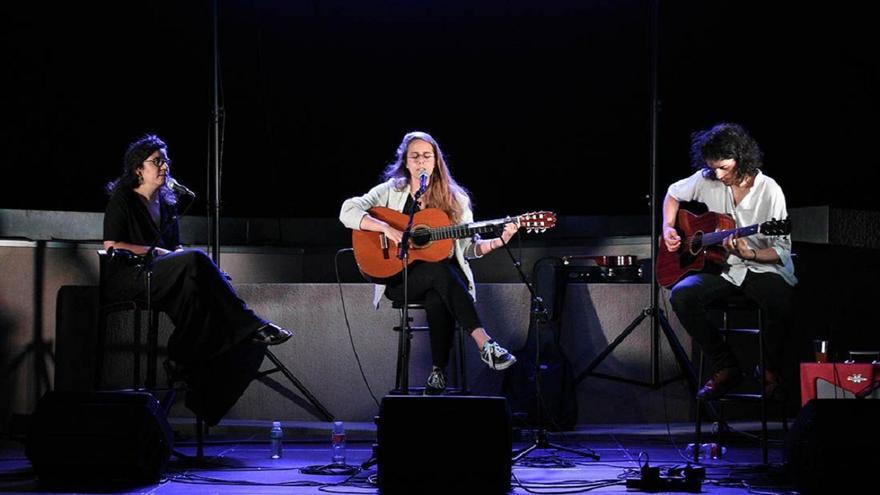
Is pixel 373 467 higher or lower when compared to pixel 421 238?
lower

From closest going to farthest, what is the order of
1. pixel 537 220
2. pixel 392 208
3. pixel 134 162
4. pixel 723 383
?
pixel 723 383, pixel 537 220, pixel 134 162, pixel 392 208

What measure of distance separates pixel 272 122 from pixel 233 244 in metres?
0.98

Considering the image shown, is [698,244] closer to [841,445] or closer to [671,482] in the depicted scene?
[671,482]

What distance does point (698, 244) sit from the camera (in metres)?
5.06

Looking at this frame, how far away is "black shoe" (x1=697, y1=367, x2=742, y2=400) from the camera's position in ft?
15.8

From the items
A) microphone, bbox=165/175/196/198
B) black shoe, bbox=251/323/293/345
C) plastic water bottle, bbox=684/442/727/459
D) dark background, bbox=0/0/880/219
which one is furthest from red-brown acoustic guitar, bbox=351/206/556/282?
dark background, bbox=0/0/880/219

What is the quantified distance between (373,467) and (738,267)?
197 cm

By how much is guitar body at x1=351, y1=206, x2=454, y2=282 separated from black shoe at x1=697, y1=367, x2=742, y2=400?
4.65ft

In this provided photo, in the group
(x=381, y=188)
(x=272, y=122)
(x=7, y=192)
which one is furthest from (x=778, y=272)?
(x=7, y=192)

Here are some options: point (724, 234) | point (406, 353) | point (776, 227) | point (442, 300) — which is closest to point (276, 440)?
point (406, 353)

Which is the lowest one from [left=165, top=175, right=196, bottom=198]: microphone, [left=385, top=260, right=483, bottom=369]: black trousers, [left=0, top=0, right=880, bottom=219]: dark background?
[left=385, top=260, right=483, bottom=369]: black trousers

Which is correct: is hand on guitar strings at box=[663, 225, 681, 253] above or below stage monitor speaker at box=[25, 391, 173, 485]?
above

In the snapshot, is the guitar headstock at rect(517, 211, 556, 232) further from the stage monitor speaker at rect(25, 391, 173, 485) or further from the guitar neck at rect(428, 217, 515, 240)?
the stage monitor speaker at rect(25, 391, 173, 485)

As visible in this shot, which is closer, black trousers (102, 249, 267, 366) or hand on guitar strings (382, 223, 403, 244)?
black trousers (102, 249, 267, 366)
